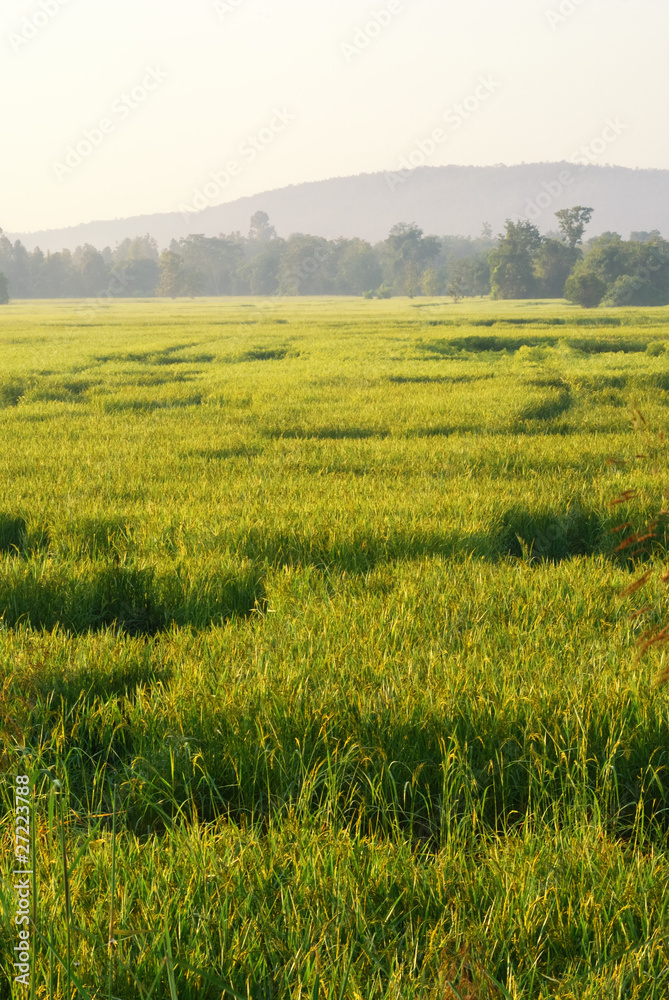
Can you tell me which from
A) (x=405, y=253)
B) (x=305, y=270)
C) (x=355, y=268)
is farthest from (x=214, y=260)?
(x=405, y=253)

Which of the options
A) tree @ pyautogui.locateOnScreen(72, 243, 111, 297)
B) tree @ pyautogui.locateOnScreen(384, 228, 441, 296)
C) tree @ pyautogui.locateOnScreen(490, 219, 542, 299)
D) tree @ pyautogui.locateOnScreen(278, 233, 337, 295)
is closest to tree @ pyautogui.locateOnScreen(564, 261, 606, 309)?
tree @ pyautogui.locateOnScreen(490, 219, 542, 299)

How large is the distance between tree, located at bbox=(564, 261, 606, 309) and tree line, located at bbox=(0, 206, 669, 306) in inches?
252

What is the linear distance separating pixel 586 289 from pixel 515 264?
871 inches

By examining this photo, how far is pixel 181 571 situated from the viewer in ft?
16.8

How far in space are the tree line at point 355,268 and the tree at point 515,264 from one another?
16cm

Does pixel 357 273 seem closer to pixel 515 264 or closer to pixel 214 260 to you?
pixel 214 260

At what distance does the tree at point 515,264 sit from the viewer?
113125mm

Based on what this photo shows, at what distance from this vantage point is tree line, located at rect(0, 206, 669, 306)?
11225 cm

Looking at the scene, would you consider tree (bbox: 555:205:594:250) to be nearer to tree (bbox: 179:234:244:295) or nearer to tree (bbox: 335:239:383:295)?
tree (bbox: 335:239:383:295)

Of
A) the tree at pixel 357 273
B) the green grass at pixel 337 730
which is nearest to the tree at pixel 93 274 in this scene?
the tree at pixel 357 273

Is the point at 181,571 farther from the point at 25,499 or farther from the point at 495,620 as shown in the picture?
the point at 25,499

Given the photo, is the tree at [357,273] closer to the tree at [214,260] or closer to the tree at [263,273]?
the tree at [263,273]

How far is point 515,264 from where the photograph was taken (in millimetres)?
112812

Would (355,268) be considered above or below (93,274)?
above
